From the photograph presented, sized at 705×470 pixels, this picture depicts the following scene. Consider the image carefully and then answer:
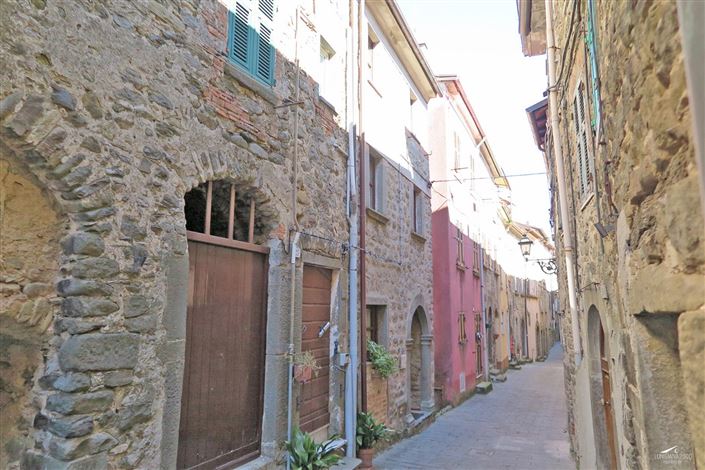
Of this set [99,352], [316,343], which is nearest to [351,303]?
[316,343]

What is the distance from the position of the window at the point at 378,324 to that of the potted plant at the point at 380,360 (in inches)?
17.9

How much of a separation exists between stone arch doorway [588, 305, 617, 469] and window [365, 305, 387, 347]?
3.56 metres

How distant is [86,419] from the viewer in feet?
9.95

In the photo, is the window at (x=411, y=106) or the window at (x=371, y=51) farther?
the window at (x=411, y=106)

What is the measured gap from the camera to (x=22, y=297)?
9.55 feet

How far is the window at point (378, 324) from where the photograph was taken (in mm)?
8047

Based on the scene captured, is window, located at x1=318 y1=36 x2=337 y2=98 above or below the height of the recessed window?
above

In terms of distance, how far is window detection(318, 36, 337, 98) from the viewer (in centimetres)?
666

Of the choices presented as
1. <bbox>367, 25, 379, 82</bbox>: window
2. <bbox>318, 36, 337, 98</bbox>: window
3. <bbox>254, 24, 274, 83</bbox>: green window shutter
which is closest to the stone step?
<bbox>367, 25, 379, 82</bbox>: window

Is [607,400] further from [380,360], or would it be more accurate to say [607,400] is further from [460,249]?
[460,249]

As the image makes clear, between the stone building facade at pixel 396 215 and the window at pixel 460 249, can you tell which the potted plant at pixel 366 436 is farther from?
the window at pixel 460 249

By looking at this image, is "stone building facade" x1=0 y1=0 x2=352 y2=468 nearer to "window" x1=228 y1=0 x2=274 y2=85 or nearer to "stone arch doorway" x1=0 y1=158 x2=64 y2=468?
"stone arch doorway" x1=0 y1=158 x2=64 y2=468

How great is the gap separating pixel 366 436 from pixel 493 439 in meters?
3.71

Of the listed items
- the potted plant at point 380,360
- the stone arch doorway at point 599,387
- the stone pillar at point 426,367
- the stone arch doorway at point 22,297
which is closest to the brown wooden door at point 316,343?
the potted plant at point 380,360
